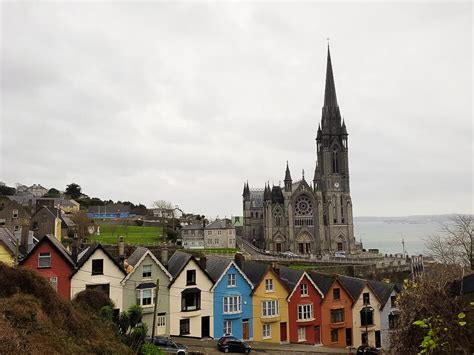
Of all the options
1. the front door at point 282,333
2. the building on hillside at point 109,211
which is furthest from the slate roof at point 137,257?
the building on hillside at point 109,211

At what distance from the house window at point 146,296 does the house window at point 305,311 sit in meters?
11.8

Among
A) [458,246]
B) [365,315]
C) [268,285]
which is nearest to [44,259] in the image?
[268,285]

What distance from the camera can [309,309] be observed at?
113 feet

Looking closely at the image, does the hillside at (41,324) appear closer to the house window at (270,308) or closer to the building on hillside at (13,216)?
the house window at (270,308)

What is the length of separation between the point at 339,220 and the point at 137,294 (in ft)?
241

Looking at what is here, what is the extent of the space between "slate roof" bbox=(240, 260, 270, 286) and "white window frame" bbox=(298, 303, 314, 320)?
3957 millimetres

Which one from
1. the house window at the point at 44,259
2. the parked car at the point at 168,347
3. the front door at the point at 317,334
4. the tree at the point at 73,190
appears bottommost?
the front door at the point at 317,334

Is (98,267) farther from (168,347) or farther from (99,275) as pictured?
(168,347)

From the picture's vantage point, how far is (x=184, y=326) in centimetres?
3166

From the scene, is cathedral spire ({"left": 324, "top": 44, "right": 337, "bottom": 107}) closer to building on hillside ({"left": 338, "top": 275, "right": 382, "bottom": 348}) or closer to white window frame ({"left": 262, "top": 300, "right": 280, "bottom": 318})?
building on hillside ({"left": 338, "top": 275, "right": 382, "bottom": 348})

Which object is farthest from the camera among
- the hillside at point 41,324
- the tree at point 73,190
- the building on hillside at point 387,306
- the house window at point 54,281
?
the tree at point 73,190

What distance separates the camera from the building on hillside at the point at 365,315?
115 ft

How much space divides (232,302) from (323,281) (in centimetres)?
841

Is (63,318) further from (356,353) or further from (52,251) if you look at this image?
(356,353)
